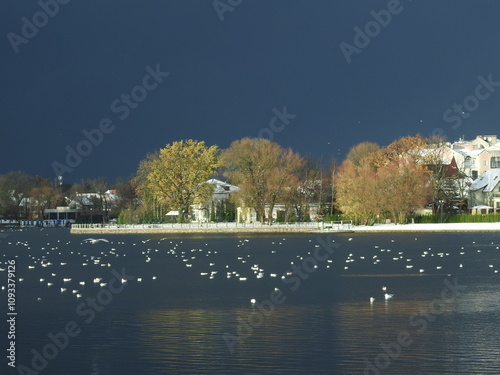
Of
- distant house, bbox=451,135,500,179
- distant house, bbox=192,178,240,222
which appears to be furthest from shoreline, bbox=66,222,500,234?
distant house, bbox=451,135,500,179

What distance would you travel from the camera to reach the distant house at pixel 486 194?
114244 mm

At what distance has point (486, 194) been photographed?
382ft

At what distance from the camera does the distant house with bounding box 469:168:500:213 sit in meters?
114

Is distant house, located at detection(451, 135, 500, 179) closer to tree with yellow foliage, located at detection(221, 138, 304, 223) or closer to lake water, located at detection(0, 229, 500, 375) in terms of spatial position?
tree with yellow foliage, located at detection(221, 138, 304, 223)

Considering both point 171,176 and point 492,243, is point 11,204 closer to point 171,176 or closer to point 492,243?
point 171,176

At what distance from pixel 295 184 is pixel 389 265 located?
56939mm

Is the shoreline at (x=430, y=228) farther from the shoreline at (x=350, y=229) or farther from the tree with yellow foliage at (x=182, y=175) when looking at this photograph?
the tree with yellow foliage at (x=182, y=175)

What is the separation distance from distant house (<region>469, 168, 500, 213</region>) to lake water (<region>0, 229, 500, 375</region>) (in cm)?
7088

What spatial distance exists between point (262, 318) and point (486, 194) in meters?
96.5

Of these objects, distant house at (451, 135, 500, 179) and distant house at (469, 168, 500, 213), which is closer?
distant house at (469, 168, 500, 213)

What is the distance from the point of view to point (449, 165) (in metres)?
119

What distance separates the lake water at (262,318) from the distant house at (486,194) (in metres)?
70.9

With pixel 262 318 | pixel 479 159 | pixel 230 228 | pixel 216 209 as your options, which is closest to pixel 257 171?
pixel 230 228

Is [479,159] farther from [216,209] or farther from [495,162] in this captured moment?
[216,209]
